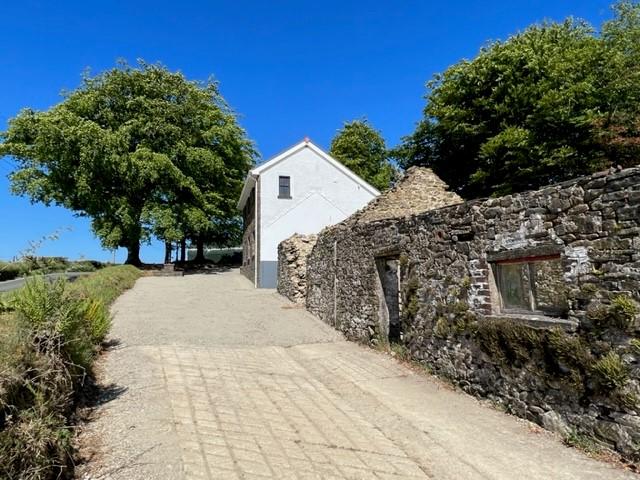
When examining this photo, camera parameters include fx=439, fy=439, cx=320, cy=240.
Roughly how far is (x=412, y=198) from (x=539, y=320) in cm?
1069

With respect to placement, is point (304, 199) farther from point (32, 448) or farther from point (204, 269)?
point (32, 448)

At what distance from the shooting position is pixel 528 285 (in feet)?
17.6

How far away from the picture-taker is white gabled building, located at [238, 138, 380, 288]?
2123 cm

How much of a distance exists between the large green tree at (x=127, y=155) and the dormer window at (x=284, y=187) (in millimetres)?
7570

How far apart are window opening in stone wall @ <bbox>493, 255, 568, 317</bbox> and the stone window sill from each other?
11 cm

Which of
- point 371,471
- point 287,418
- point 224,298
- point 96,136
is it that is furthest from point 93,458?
point 96,136

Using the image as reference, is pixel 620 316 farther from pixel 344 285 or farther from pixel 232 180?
pixel 232 180

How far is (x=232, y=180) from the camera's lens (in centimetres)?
3200

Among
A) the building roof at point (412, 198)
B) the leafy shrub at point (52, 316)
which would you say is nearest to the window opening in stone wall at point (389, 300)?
the building roof at point (412, 198)

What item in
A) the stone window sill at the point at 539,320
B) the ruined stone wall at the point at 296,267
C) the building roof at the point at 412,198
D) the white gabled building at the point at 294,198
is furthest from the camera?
the white gabled building at the point at 294,198

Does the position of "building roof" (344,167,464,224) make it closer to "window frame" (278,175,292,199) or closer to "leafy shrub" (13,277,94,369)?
"window frame" (278,175,292,199)

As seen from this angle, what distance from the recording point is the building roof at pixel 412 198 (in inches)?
581

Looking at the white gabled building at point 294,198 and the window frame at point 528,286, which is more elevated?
the white gabled building at point 294,198

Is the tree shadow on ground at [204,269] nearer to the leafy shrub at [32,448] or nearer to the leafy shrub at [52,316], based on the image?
the leafy shrub at [52,316]
